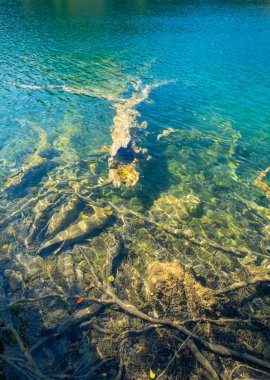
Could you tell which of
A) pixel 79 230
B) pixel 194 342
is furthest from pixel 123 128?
pixel 194 342

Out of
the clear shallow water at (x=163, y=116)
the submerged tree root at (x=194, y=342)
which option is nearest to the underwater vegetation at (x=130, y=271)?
the submerged tree root at (x=194, y=342)

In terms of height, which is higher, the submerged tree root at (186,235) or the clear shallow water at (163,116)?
the clear shallow water at (163,116)

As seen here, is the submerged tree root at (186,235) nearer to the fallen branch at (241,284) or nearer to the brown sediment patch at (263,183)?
the fallen branch at (241,284)

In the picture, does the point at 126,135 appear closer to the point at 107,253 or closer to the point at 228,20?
the point at 107,253

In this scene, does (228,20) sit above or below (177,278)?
above

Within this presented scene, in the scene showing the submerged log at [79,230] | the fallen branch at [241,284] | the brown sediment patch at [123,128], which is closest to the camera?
the fallen branch at [241,284]

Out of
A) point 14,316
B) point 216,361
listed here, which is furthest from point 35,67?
point 216,361
